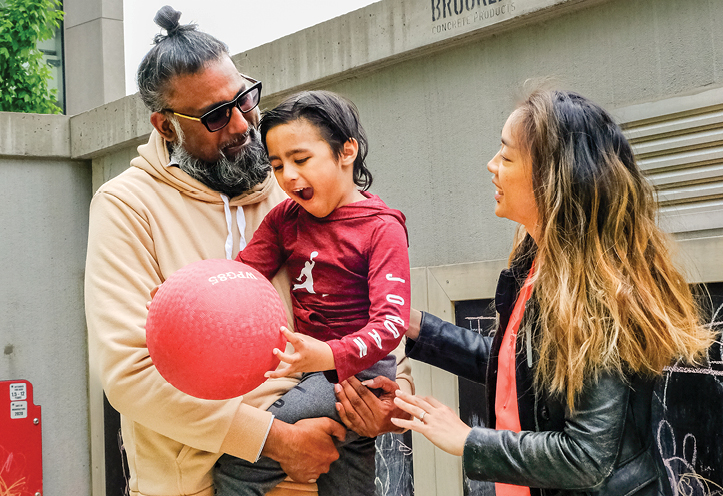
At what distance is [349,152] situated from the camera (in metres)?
2.53

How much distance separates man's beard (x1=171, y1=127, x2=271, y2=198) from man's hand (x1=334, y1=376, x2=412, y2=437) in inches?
34.4

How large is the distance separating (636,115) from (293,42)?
2924 mm

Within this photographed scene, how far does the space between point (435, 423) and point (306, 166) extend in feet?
3.08

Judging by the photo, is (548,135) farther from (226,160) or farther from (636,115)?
(636,115)

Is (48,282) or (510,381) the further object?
(48,282)

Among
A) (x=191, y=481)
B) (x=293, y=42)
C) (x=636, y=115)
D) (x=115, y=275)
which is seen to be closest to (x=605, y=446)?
(x=191, y=481)

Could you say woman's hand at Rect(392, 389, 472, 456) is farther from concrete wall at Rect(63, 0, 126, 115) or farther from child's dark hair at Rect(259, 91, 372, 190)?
concrete wall at Rect(63, 0, 126, 115)

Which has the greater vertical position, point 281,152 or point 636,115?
point 636,115

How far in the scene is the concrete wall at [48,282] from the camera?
25.6 feet

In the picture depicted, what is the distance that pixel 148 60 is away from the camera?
280 centimetres

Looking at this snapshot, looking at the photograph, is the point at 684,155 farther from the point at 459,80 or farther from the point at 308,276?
the point at 308,276

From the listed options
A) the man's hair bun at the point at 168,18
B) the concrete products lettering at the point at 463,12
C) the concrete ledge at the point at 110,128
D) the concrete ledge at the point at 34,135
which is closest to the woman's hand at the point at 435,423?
the man's hair bun at the point at 168,18

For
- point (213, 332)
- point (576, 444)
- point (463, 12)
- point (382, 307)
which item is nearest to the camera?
point (213, 332)

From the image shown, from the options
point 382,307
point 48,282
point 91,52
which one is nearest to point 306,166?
point 382,307
